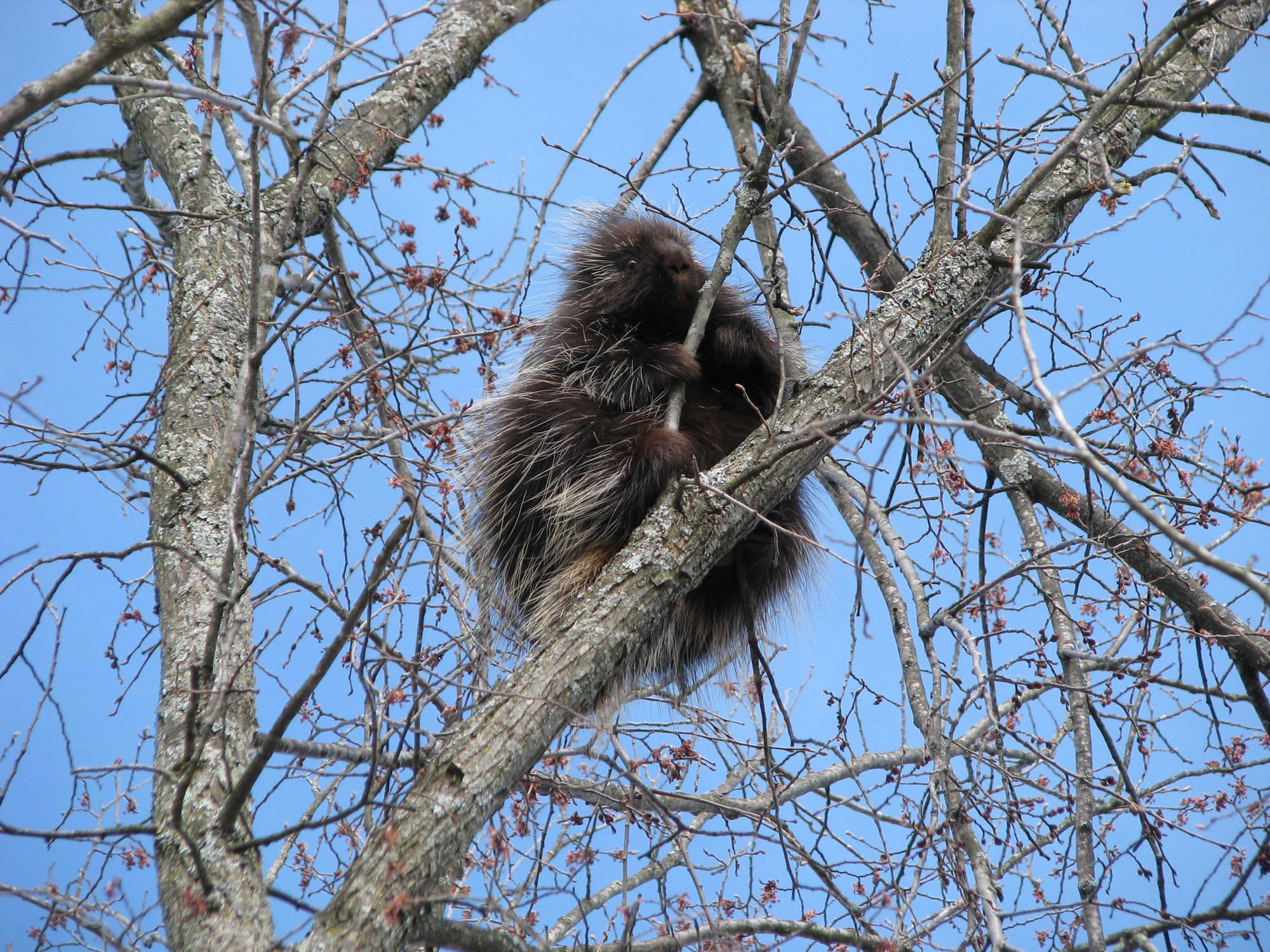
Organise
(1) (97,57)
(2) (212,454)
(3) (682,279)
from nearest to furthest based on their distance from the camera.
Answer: (1) (97,57), (2) (212,454), (3) (682,279)

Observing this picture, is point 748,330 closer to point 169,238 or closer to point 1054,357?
point 1054,357

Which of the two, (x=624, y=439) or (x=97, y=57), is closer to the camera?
(x=97, y=57)

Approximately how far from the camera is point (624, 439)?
10.0ft

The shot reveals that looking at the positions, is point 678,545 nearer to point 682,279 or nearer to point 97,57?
point 97,57

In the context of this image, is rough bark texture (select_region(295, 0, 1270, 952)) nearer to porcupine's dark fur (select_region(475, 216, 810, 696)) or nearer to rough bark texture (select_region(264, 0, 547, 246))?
porcupine's dark fur (select_region(475, 216, 810, 696))

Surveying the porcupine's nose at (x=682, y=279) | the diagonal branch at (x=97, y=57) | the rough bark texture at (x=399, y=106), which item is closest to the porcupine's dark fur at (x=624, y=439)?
the porcupine's nose at (x=682, y=279)

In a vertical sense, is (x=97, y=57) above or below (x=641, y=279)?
below

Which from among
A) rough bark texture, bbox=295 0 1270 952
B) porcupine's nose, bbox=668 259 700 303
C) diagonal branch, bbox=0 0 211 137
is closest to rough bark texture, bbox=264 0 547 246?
porcupine's nose, bbox=668 259 700 303

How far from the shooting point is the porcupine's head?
11.7ft

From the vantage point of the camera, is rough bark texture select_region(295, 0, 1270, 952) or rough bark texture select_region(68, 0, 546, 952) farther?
rough bark texture select_region(68, 0, 546, 952)

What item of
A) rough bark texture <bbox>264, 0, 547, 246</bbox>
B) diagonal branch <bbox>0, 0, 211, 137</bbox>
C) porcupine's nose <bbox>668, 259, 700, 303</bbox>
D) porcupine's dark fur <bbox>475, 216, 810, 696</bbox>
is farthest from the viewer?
porcupine's nose <bbox>668, 259, 700, 303</bbox>

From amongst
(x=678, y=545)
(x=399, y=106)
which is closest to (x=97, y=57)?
(x=678, y=545)

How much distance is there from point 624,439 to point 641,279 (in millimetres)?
813

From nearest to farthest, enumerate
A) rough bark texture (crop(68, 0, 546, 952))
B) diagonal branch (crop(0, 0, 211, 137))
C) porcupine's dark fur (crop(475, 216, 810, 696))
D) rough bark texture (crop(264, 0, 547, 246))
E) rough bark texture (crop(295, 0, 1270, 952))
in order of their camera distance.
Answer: diagonal branch (crop(0, 0, 211, 137)) < rough bark texture (crop(295, 0, 1270, 952)) < rough bark texture (crop(68, 0, 546, 952)) < porcupine's dark fur (crop(475, 216, 810, 696)) < rough bark texture (crop(264, 0, 547, 246))
